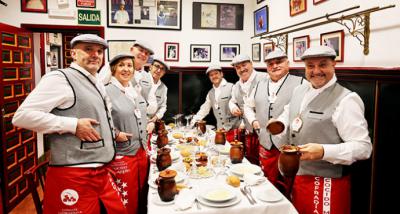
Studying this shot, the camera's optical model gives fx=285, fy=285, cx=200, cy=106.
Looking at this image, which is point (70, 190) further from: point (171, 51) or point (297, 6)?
point (171, 51)

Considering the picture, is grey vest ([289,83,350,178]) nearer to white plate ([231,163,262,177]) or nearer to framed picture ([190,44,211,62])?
white plate ([231,163,262,177])

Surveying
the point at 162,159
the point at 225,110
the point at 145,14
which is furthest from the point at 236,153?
the point at 145,14

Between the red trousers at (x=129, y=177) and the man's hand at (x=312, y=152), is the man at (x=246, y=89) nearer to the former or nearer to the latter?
the red trousers at (x=129, y=177)

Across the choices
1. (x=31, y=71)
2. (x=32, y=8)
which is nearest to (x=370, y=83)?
(x=31, y=71)

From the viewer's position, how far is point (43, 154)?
222 inches

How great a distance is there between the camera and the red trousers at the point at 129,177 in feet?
7.88

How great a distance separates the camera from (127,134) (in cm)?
237

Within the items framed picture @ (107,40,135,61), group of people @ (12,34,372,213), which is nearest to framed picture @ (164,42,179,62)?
framed picture @ (107,40,135,61)

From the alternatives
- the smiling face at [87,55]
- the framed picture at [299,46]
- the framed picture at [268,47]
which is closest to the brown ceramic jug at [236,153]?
the smiling face at [87,55]

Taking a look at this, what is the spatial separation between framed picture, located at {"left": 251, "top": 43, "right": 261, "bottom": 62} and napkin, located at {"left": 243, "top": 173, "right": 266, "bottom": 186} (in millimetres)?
3162

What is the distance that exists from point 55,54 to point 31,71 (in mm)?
3121

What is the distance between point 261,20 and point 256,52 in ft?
1.75

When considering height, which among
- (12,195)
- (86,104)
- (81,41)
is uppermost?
(81,41)

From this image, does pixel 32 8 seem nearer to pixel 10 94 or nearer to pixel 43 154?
pixel 10 94
